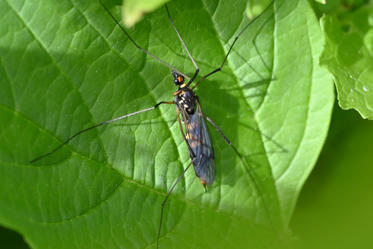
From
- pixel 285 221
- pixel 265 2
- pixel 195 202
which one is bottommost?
pixel 285 221

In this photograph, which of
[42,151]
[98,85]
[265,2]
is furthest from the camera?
[265,2]

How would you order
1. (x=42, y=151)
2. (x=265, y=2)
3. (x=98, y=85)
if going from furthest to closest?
1. (x=265, y=2)
2. (x=98, y=85)
3. (x=42, y=151)

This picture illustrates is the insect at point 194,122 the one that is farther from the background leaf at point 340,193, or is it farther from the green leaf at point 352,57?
the green leaf at point 352,57

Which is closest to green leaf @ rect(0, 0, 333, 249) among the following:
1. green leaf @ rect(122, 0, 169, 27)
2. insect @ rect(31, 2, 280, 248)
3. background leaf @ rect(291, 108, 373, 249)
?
insect @ rect(31, 2, 280, 248)

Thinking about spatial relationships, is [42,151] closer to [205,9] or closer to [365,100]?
[205,9]

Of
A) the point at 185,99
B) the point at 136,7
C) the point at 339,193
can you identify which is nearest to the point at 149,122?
the point at 185,99

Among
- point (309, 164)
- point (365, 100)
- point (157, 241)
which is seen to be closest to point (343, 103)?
point (365, 100)

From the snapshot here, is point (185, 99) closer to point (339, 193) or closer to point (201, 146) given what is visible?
point (201, 146)
